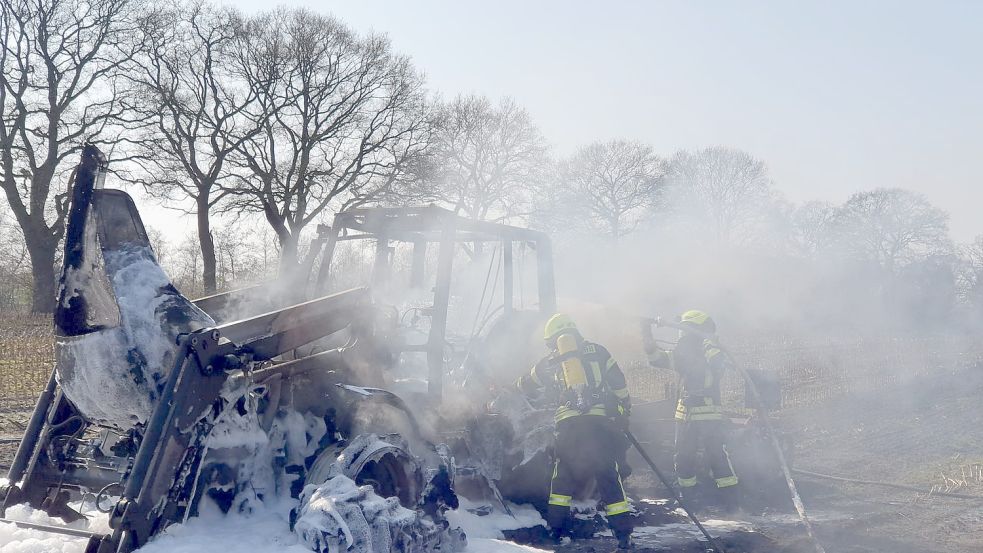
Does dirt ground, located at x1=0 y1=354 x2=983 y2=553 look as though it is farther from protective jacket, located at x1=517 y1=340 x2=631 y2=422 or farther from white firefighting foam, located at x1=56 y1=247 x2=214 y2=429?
white firefighting foam, located at x1=56 y1=247 x2=214 y2=429

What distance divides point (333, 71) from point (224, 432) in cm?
2627

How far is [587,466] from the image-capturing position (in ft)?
21.6

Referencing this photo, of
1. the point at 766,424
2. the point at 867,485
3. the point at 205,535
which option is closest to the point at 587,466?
the point at 766,424

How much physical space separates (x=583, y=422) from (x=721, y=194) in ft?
93.6

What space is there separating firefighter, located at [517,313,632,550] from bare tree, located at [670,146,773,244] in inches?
931

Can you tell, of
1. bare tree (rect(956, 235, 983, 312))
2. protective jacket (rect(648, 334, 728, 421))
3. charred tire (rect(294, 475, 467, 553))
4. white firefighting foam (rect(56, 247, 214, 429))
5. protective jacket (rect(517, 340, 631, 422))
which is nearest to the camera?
charred tire (rect(294, 475, 467, 553))

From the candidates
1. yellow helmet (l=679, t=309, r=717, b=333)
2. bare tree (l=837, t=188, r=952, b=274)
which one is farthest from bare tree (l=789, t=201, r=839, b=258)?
yellow helmet (l=679, t=309, r=717, b=333)

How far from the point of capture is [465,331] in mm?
7883

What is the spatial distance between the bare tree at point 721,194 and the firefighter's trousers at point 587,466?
946 inches

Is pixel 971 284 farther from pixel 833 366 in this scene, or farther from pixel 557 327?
pixel 557 327

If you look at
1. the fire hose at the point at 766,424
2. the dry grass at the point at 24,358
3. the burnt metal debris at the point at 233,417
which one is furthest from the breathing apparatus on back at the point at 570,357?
the dry grass at the point at 24,358

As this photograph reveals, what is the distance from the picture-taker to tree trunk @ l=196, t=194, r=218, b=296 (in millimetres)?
25750

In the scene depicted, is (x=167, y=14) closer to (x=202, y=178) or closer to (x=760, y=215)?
(x=202, y=178)

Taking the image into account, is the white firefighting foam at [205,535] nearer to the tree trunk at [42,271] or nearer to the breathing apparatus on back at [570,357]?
the breathing apparatus on back at [570,357]
